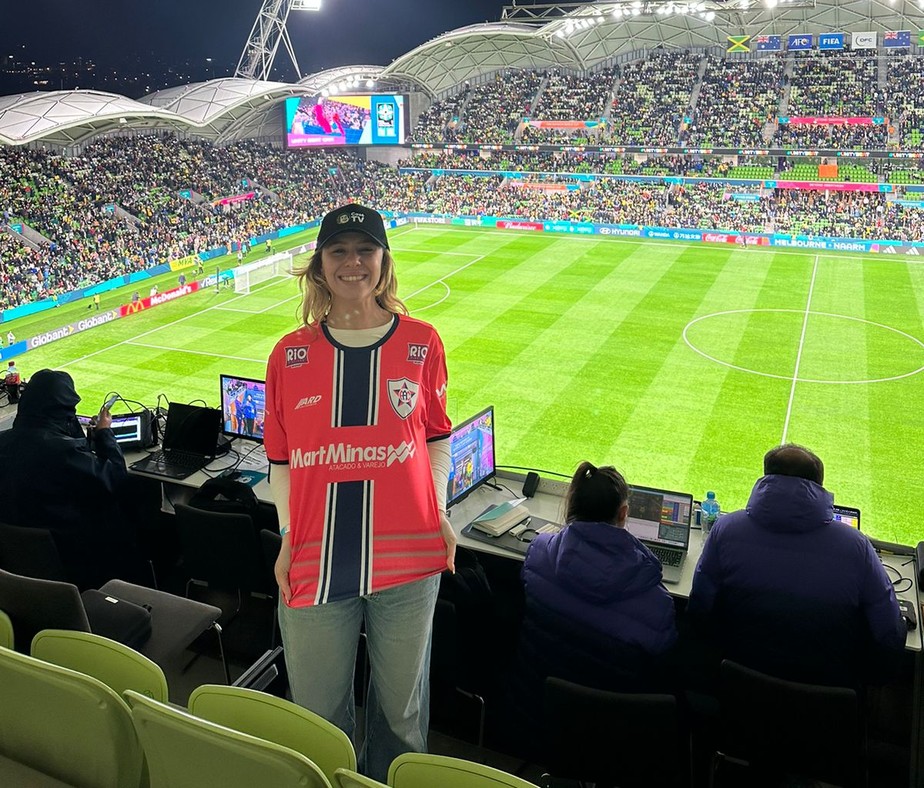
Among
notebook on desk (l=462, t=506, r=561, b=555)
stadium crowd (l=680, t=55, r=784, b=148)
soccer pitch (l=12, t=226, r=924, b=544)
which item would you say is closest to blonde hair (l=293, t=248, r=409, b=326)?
notebook on desk (l=462, t=506, r=561, b=555)

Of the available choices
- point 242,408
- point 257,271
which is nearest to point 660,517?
point 242,408

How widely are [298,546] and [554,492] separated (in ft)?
12.1

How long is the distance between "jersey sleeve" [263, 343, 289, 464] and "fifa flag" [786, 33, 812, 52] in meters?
49.4

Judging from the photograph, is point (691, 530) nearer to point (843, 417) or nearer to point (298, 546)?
point (298, 546)

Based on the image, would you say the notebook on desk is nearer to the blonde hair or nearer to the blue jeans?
the blue jeans

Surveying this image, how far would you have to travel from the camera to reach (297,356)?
276 centimetres

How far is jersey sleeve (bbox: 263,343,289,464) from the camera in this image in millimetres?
2781

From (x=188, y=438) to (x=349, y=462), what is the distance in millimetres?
4734

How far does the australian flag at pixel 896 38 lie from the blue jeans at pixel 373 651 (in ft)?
162

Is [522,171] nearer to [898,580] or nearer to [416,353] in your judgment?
[898,580]

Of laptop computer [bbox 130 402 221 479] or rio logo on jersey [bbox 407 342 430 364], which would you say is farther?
laptop computer [bbox 130 402 221 479]

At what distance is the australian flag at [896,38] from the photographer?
4134 centimetres

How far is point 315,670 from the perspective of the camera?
2863mm

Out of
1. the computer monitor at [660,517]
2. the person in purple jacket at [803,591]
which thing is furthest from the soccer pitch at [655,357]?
the person in purple jacket at [803,591]
